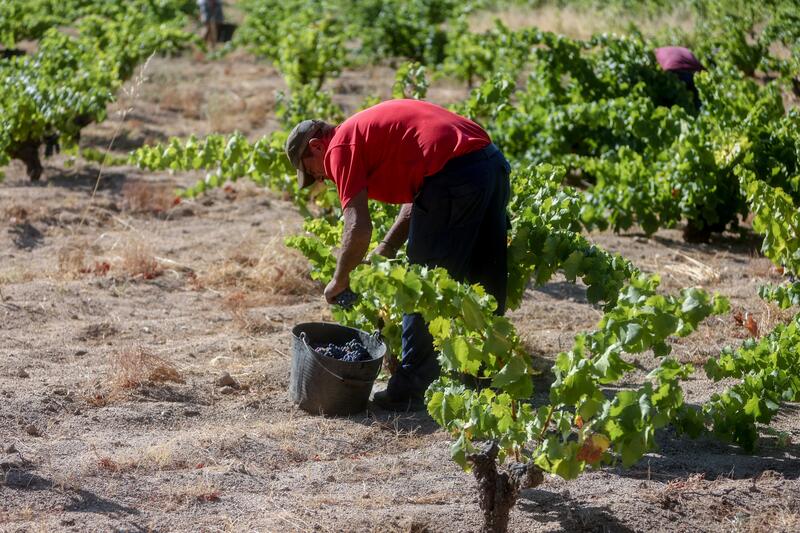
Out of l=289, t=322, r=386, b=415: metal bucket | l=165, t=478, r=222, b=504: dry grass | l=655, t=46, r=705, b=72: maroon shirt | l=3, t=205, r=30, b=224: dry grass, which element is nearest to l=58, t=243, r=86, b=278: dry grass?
l=3, t=205, r=30, b=224: dry grass

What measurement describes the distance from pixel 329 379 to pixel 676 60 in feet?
20.5

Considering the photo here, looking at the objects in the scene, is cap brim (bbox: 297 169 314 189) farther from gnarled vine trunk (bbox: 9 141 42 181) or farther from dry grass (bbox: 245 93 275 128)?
dry grass (bbox: 245 93 275 128)

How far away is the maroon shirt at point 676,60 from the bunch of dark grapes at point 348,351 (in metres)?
5.75

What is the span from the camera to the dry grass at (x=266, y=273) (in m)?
7.35

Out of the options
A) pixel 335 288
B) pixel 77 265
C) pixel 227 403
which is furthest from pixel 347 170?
pixel 77 265

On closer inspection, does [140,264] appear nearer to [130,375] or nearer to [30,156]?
[130,375]

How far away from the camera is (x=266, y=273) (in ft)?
24.3

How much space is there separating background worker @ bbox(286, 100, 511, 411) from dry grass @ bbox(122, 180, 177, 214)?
14.6 feet

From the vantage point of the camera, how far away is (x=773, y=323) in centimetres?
657

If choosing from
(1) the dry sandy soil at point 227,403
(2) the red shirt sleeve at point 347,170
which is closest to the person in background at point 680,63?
(1) the dry sandy soil at point 227,403

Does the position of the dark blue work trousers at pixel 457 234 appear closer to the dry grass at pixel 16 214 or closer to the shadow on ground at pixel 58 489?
the shadow on ground at pixel 58 489

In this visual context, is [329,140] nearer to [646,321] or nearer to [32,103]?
[646,321]

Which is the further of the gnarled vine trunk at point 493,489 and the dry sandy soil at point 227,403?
the dry sandy soil at point 227,403

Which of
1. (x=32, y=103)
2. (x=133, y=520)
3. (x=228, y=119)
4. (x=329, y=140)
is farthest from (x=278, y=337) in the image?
(x=228, y=119)
